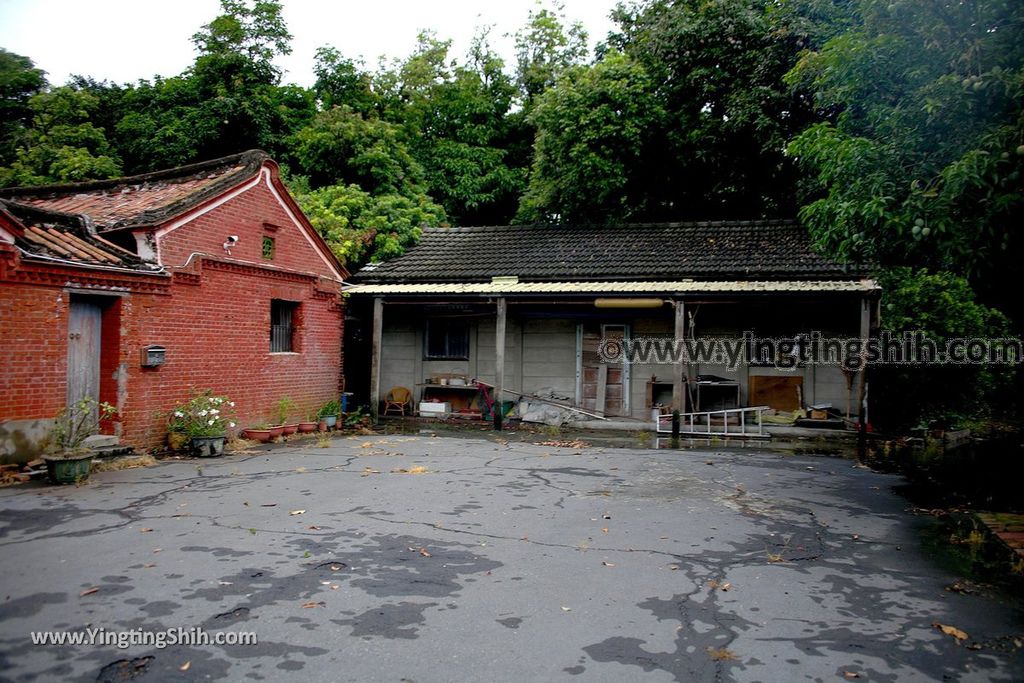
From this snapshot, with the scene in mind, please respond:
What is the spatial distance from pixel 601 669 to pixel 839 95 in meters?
6.80

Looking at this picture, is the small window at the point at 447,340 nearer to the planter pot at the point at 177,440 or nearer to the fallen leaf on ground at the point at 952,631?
the planter pot at the point at 177,440

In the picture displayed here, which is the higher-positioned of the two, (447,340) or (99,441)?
(447,340)

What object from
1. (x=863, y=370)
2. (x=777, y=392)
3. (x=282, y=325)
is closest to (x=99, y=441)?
(x=282, y=325)

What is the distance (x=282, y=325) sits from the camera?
13.4m

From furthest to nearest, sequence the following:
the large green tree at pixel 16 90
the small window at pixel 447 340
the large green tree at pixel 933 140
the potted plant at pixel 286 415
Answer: the large green tree at pixel 16 90
the small window at pixel 447 340
the potted plant at pixel 286 415
the large green tree at pixel 933 140

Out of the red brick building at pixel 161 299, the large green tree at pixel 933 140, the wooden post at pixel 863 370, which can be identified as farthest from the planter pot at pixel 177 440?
the wooden post at pixel 863 370

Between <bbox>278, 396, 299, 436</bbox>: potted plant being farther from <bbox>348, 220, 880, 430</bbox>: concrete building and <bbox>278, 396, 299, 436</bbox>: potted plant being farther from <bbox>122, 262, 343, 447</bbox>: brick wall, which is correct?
<bbox>348, 220, 880, 430</bbox>: concrete building

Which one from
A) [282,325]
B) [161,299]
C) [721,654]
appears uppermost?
[161,299]

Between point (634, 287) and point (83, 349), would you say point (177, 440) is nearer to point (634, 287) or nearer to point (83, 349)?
point (83, 349)

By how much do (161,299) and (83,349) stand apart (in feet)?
4.39

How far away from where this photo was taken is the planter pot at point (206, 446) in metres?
10.1

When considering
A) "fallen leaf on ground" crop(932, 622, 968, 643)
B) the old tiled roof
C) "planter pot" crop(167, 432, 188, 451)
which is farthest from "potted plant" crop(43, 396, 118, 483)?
"fallen leaf on ground" crop(932, 622, 968, 643)

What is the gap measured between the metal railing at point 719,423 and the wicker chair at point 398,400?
6142mm

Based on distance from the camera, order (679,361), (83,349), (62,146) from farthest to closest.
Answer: (62,146), (679,361), (83,349)
